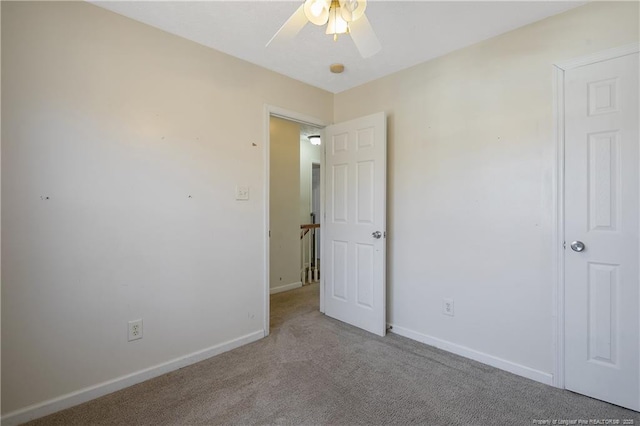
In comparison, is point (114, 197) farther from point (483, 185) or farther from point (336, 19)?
point (483, 185)

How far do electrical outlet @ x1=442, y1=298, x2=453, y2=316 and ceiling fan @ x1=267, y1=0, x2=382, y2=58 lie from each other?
1.96 meters

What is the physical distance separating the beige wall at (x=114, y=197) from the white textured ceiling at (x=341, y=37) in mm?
164

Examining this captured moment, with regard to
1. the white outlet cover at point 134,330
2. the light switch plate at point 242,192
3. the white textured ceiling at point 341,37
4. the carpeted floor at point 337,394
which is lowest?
the carpeted floor at point 337,394

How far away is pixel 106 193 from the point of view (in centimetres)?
189

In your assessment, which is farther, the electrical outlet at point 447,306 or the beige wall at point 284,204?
the beige wall at point 284,204

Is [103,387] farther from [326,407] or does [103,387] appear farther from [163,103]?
[163,103]

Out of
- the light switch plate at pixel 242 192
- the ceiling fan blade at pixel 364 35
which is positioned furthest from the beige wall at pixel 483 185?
the light switch plate at pixel 242 192

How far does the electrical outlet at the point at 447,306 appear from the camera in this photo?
2441 mm

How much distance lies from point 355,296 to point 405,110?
180 centimetres

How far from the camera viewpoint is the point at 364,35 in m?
1.47

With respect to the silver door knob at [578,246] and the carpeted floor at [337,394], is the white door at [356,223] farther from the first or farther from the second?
the silver door knob at [578,246]

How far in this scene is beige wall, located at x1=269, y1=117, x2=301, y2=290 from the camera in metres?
4.18

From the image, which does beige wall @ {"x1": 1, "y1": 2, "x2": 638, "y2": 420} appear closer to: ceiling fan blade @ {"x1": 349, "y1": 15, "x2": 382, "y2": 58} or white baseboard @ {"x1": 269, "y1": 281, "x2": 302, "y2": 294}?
ceiling fan blade @ {"x1": 349, "y1": 15, "x2": 382, "y2": 58}

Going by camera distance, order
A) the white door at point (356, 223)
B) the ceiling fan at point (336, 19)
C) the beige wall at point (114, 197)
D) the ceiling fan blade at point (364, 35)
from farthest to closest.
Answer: the white door at point (356, 223) < the beige wall at point (114, 197) < the ceiling fan blade at point (364, 35) < the ceiling fan at point (336, 19)
